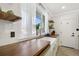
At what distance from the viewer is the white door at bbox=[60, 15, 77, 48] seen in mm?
5137

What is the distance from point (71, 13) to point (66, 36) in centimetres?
140

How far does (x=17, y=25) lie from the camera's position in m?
1.83

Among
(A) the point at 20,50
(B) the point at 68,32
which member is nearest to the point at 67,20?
(B) the point at 68,32

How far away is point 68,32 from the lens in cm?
541

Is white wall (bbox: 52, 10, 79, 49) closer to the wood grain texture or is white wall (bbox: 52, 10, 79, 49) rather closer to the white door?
the white door

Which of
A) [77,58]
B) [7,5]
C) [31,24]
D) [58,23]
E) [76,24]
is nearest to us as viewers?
[77,58]

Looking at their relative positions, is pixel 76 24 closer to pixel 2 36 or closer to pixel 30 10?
pixel 30 10

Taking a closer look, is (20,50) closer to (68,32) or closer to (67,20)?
(68,32)

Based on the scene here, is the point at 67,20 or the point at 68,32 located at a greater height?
the point at 67,20

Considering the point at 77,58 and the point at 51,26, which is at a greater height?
the point at 51,26

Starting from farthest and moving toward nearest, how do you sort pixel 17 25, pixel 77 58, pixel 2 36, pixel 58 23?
1. pixel 58 23
2. pixel 17 25
3. pixel 2 36
4. pixel 77 58

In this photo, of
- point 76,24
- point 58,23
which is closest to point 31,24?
point 76,24

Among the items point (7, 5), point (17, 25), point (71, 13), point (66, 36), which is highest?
point (71, 13)

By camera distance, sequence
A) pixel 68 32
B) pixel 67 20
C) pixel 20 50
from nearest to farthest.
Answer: pixel 20 50, pixel 68 32, pixel 67 20
